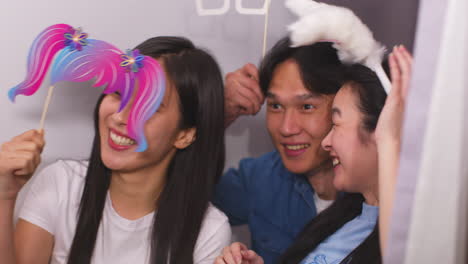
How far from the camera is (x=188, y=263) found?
57.6 inches

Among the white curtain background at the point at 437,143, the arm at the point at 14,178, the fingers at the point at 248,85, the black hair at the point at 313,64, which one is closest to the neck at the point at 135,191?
the arm at the point at 14,178

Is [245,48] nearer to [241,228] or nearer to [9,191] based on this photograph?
[241,228]

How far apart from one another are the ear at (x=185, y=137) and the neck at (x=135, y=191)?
0.09 m

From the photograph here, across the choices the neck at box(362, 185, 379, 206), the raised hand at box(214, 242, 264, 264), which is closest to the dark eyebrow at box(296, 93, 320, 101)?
the neck at box(362, 185, 379, 206)

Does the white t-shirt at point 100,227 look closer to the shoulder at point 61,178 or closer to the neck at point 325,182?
the shoulder at point 61,178

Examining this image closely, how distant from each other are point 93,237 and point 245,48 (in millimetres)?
786

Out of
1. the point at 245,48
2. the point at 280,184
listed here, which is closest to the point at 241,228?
the point at 280,184

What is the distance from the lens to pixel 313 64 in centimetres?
163

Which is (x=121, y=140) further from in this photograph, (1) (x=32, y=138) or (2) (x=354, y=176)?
(2) (x=354, y=176)

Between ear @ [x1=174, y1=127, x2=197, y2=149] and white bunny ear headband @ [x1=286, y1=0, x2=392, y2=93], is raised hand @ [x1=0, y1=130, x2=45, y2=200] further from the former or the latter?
white bunny ear headband @ [x1=286, y1=0, x2=392, y2=93]

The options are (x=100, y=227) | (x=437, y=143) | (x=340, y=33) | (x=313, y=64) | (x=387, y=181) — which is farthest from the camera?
(x=313, y=64)

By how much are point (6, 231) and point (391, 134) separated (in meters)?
0.91

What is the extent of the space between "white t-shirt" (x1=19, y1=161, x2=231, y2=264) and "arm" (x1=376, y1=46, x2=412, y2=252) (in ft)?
2.14

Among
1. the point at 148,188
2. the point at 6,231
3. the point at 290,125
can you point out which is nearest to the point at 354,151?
the point at 290,125
